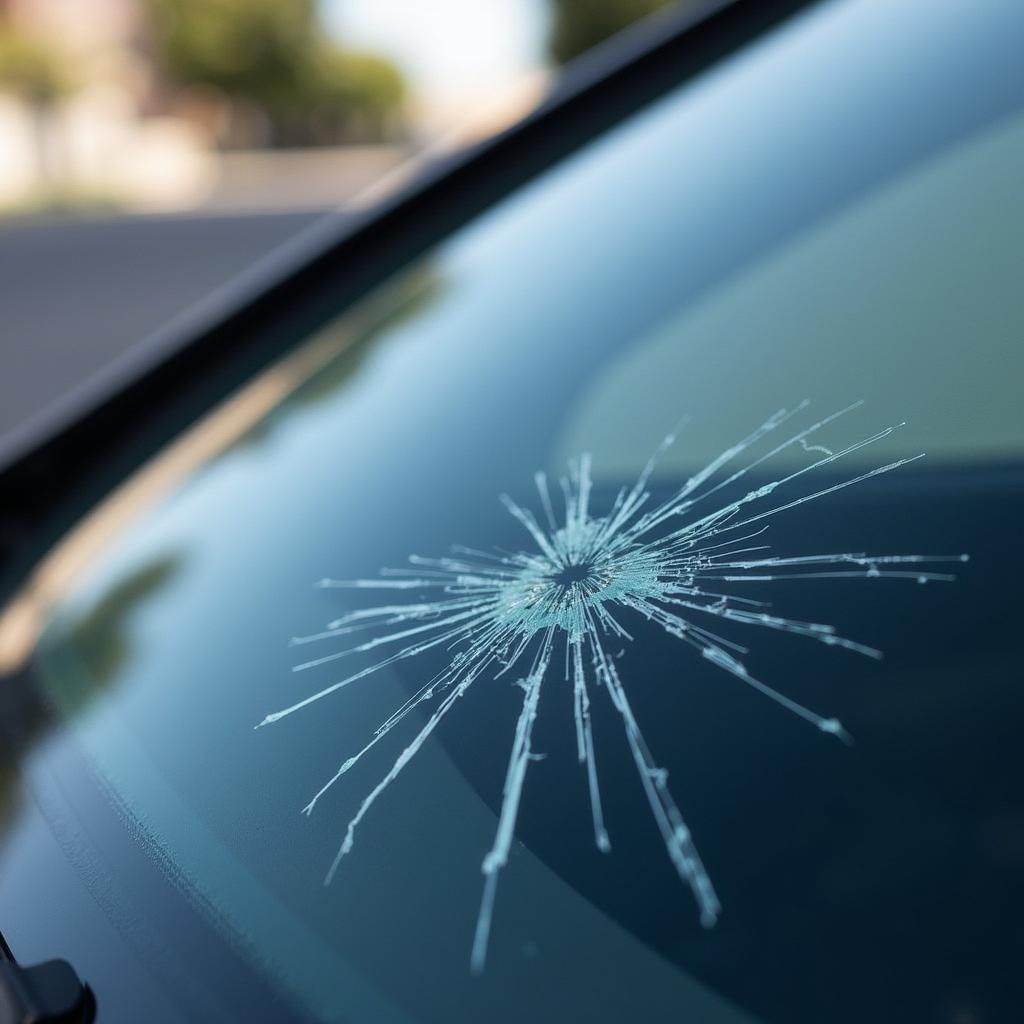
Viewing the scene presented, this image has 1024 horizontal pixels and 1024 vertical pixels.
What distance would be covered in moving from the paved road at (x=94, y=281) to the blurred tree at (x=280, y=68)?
1856 cm

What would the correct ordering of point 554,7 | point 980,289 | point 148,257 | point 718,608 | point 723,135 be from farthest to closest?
point 554,7
point 148,257
point 723,135
point 980,289
point 718,608

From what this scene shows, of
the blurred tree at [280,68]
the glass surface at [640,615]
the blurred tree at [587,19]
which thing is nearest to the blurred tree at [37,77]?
the blurred tree at [280,68]

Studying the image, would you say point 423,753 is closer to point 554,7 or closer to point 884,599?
point 884,599

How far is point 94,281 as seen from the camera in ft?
38.3

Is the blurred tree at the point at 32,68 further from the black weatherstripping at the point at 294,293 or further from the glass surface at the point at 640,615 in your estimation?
the glass surface at the point at 640,615

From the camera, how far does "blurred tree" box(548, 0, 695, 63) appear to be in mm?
30891

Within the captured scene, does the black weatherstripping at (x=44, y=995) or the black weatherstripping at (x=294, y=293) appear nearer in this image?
the black weatherstripping at (x=44, y=995)

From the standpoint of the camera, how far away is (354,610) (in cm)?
94

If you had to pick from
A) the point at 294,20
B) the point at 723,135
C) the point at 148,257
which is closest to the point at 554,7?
the point at 294,20

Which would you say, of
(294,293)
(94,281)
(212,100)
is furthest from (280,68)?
(294,293)

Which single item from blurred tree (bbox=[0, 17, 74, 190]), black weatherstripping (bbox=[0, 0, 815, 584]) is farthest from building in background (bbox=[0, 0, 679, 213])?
black weatherstripping (bbox=[0, 0, 815, 584])

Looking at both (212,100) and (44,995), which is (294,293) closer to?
(44,995)

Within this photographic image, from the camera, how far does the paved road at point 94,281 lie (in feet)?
27.7

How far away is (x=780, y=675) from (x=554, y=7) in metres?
33.7
